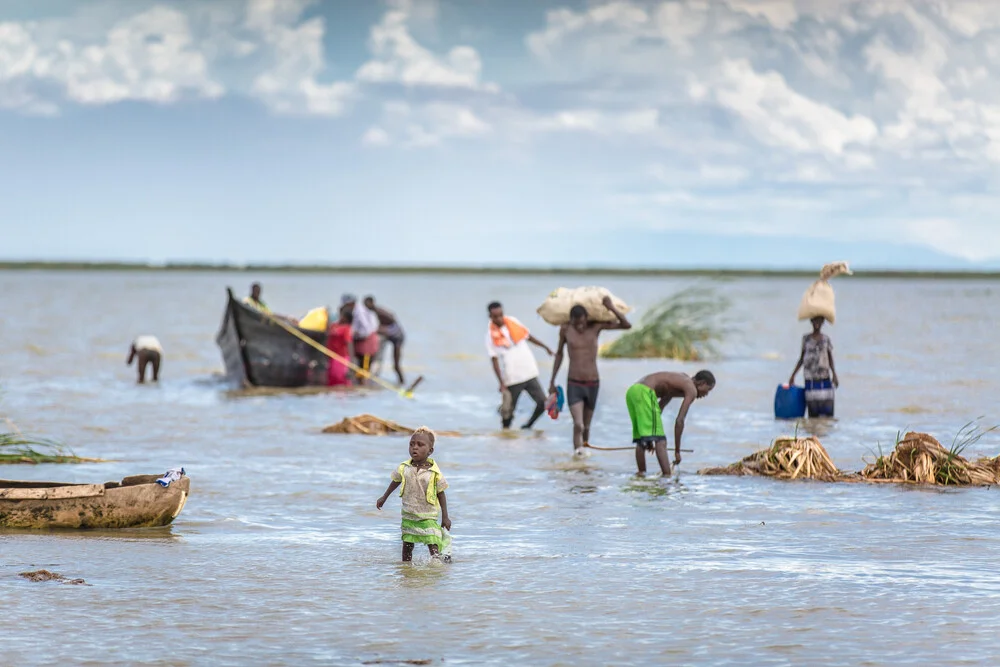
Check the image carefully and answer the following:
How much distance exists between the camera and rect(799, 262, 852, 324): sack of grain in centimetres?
1638

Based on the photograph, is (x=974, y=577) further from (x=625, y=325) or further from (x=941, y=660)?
(x=625, y=325)

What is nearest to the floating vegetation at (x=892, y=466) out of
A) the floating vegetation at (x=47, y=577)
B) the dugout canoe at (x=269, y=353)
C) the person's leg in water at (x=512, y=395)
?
the person's leg in water at (x=512, y=395)

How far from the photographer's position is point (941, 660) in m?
6.32

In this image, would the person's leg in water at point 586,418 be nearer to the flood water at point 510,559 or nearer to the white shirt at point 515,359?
the flood water at point 510,559

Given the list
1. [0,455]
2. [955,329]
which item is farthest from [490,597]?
[955,329]

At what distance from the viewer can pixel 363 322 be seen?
2262 cm

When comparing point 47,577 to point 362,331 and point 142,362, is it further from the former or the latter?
point 142,362

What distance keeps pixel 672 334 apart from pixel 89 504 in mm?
22033

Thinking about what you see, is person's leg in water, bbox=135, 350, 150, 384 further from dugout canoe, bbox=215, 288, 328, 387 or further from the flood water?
the flood water

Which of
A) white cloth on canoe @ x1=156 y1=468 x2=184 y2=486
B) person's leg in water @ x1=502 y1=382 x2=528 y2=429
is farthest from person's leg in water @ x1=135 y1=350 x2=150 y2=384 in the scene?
white cloth on canoe @ x1=156 y1=468 x2=184 y2=486

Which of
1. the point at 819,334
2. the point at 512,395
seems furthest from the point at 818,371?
the point at 512,395

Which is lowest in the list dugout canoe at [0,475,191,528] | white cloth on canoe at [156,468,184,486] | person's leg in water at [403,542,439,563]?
person's leg in water at [403,542,439,563]

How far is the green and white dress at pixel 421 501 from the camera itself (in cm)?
808

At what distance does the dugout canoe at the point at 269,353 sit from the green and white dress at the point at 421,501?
47.5 feet
